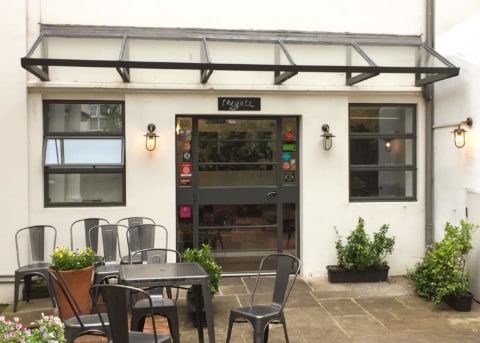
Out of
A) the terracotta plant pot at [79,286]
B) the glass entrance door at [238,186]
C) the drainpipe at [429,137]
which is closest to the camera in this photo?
the terracotta plant pot at [79,286]

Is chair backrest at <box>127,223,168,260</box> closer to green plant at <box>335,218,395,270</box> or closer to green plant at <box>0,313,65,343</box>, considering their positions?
green plant at <box>335,218,395,270</box>

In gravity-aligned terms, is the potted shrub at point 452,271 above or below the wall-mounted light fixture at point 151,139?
below

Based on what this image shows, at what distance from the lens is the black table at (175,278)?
418 centimetres

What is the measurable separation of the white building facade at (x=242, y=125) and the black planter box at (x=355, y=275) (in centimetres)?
32

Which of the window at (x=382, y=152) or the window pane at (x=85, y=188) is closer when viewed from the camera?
the window pane at (x=85, y=188)

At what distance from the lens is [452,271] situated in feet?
19.7

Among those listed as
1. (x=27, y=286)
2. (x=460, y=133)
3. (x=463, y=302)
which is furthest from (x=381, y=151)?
(x=27, y=286)

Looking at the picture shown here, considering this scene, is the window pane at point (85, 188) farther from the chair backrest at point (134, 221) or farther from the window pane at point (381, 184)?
the window pane at point (381, 184)

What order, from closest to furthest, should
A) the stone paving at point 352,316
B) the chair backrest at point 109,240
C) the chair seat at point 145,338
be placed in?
the chair seat at point 145,338 → the stone paving at point 352,316 → the chair backrest at point 109,240

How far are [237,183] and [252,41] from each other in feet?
6.76

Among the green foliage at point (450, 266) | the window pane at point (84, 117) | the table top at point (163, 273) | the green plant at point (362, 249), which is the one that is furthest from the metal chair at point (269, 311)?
the window pane at point (84, 117)

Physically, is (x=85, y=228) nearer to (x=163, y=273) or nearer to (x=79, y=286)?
(x=79, y=286)

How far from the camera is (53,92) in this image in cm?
685

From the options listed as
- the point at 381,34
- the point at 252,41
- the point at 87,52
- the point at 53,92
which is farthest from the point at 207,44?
the point at 381,34
